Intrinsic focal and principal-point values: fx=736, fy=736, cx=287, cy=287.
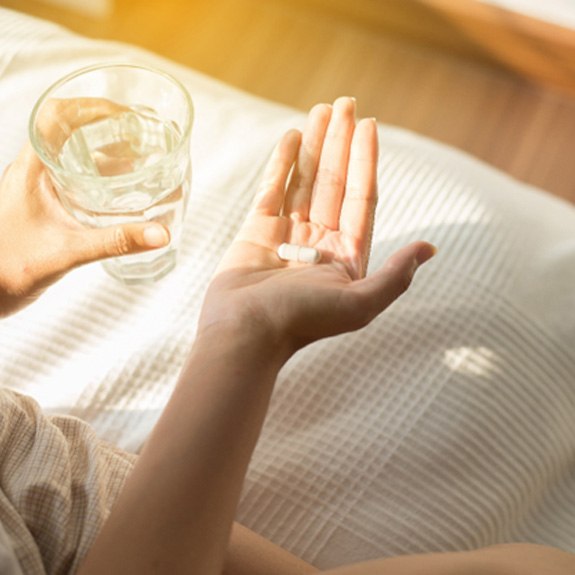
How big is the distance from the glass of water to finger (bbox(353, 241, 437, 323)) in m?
0.23

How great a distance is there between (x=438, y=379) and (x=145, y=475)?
346mm

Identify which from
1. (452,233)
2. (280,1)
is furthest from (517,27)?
(452,233)

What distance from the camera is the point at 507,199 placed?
0.89 meters

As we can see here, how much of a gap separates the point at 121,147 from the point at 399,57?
930 millimetres

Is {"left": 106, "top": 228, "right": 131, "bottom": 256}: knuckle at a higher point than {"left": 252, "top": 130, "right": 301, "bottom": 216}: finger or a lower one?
lower

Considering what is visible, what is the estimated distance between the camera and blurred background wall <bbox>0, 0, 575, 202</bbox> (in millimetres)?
1442

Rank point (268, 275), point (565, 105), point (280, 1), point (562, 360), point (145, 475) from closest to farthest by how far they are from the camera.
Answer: point (145, 475)
point (268, 275)
point (562, 360)
point (565, 105)
point (280, 1)

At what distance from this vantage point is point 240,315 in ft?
2.08

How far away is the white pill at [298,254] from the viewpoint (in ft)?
2.29

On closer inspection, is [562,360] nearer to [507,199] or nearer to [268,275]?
[507,199]

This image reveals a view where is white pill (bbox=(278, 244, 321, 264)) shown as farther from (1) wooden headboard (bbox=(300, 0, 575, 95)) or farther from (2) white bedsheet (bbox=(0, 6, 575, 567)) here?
(1) wooden headboard (bbox=(300, 0, 575, 95))

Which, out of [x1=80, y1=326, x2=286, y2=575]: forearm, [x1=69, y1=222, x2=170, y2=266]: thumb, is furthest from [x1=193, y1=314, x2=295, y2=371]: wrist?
[x1=69, y1=222, x2=170, y2=266]: thumb

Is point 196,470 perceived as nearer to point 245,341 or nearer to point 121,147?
point 245,341

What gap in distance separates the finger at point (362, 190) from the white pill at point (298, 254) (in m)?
0.04
